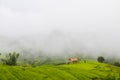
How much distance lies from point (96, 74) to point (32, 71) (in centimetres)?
3867

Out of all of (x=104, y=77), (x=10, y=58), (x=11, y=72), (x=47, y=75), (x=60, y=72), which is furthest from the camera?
(x=10, y=58)

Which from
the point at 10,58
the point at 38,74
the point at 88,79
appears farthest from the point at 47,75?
the point at 10,58

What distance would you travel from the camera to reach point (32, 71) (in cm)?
13112

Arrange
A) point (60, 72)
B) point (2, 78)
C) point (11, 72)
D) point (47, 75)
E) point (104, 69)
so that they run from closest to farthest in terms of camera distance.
Answer: point (2, 78) → point (11, 72) → point (47, 75) → point (60, 72) → point (104, 69)

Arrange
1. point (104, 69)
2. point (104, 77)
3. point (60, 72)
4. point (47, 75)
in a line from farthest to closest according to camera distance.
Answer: point (104, 69)
point (104, 77)
point (60, 72)
point (47, 75)

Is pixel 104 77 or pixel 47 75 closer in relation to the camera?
pixel 47 75

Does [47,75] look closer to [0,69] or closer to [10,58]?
[0,69]

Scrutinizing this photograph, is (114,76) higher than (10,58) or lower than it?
lower

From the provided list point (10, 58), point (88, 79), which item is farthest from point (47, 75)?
point (10, 58)

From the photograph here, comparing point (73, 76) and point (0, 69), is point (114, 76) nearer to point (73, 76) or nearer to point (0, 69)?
point (73, 76)

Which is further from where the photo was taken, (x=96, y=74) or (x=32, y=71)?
(x=96, y=74)

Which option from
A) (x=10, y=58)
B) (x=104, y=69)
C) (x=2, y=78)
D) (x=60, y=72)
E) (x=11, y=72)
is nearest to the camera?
(x=2, y=78)

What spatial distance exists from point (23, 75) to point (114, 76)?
2335 inches

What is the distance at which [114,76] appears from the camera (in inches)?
6235
